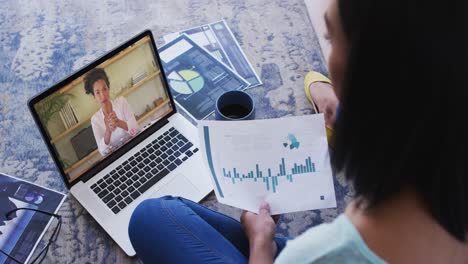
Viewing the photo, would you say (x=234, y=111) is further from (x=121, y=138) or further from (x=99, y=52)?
(x=99, y=52)

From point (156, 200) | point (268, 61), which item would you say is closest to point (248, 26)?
point (268, 61)

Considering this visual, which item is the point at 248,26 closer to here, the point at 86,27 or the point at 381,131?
the point at 86,27

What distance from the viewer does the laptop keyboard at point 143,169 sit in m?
0.99

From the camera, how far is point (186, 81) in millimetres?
1218

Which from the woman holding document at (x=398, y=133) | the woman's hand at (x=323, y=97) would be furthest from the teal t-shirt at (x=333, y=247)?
the woman's hand at (x=323, y=97)

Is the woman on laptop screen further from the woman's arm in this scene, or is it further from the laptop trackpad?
the laptop trackpad

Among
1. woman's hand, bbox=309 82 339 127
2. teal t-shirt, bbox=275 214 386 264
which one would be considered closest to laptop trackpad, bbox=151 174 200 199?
woman's hand, bbox=309 82 339 127

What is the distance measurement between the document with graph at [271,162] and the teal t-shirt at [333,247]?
0.33 m

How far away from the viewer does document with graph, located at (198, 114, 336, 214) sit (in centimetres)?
91

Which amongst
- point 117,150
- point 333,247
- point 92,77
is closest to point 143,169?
point 117,150

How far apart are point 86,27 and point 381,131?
1077 millimetres

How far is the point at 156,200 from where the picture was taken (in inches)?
35.6

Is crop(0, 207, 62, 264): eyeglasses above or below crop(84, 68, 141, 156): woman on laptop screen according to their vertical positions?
below

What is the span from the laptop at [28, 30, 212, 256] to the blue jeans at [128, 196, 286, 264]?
0.09 meters
